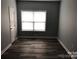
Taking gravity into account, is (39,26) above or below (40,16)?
below

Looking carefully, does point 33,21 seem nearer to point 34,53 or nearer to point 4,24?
point 4,24

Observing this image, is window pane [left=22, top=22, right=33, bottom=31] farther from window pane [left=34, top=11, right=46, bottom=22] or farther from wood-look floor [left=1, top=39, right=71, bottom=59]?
wood-look floor [left=1, top=39, right=71, bottom=59]

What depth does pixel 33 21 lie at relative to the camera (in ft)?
25.3

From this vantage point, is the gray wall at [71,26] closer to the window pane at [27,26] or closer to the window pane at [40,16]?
the window pane at [40,16]

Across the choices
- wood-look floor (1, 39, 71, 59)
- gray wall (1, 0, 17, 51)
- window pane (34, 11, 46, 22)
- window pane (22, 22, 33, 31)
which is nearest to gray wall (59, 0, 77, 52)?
wood-look floor (1, 39, 71, 59)

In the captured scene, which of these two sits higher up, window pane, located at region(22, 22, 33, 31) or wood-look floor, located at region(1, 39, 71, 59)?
window pane, located at region(22, 22, 33, 31)

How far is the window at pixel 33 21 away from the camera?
25.1 feet

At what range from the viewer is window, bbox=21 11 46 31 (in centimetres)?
764

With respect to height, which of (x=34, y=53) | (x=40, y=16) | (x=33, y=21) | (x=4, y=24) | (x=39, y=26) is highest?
(x=40, y=16)

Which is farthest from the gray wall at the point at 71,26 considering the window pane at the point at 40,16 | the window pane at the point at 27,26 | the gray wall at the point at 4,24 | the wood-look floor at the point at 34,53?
the window pane at the point at 27,26

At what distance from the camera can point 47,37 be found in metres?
7.72

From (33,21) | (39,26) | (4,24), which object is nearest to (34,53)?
(4,24)

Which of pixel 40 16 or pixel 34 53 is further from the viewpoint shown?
pixel 40 16

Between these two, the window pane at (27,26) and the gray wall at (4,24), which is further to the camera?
the window pane at (27,26)
